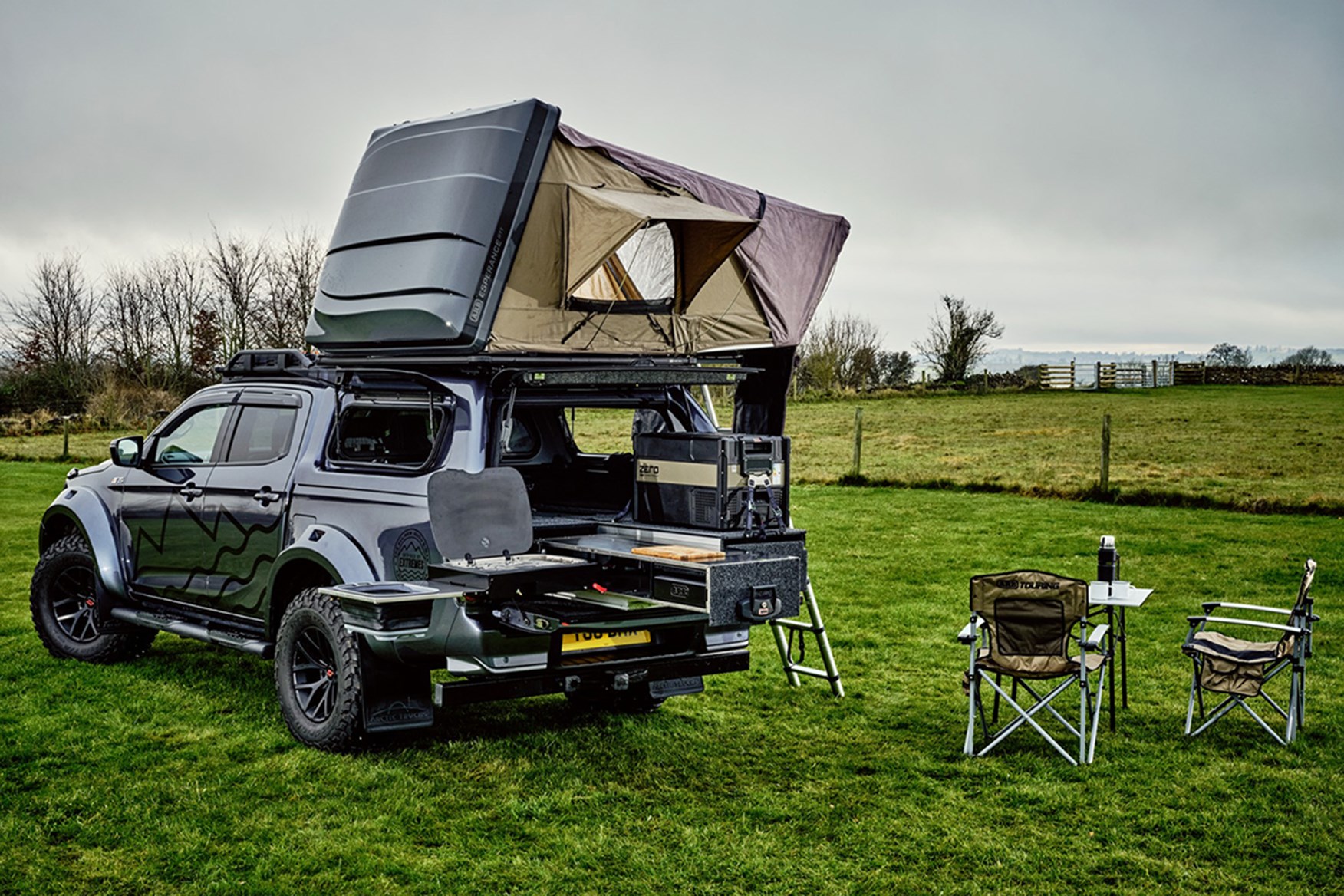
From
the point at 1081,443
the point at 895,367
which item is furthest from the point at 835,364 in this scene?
the point at 1081,443

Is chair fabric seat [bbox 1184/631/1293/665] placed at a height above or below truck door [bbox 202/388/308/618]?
below

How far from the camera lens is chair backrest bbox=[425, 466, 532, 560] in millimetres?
6121

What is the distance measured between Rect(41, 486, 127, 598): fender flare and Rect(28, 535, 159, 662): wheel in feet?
0.67

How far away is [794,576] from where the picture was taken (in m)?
6.19

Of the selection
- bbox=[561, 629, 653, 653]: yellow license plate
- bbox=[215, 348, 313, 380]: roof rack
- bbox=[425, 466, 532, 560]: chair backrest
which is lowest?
bbox=[561, 629, 653, 653]: yellow license plate

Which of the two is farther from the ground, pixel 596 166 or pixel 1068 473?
pixel 596 166

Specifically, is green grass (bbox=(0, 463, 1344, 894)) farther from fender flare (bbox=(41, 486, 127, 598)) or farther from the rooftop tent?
the rooftop tent

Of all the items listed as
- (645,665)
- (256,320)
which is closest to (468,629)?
(645,665)

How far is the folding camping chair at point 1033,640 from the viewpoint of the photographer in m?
6.82

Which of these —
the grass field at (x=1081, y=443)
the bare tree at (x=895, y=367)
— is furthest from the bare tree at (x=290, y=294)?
the bare tree at (x=895, y=367)

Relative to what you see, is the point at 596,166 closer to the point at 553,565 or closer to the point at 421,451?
the point at 421,451

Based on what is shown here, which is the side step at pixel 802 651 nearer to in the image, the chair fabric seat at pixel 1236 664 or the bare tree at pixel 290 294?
the chair fabric seat at pixel 1236 664

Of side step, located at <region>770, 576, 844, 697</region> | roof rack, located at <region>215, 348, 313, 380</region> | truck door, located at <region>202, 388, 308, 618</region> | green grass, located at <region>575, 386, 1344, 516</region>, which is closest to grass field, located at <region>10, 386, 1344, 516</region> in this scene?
green grass, located at <region>575, 386, 1344, 516</region>

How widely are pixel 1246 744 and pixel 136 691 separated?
250 inches
